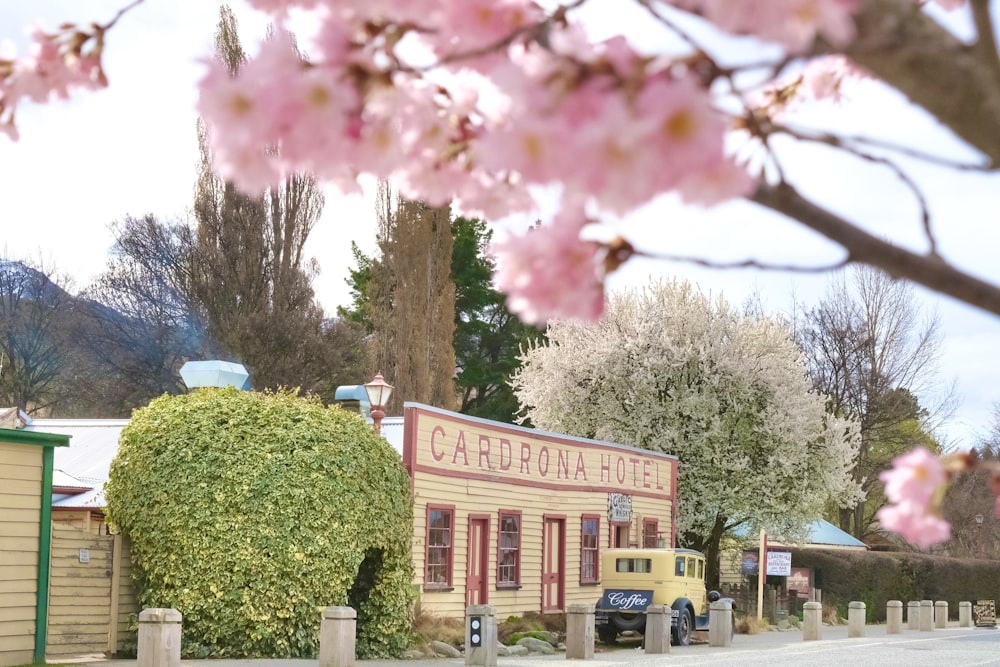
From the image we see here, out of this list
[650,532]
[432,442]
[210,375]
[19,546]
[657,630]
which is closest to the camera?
[19,546]

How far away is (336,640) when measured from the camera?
16234mm

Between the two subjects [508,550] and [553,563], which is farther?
[553,563]

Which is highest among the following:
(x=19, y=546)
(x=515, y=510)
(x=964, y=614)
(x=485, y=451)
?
(x=485, y=451)

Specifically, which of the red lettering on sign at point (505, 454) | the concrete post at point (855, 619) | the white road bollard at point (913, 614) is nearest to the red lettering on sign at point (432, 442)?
the red lettering on sign at point (505, 454)

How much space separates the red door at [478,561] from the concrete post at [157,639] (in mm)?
9969

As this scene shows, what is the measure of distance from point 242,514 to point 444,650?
4465 mm

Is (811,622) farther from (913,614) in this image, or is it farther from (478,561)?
(478,561)

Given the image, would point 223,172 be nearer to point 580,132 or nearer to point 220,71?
point 220,71

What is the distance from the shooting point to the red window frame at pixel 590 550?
→ 28516mm

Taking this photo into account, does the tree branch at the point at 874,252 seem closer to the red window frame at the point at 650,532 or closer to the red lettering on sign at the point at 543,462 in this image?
the red lettering on sign at the point at 543,462

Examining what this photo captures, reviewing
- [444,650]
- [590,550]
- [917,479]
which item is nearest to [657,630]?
[444,650]

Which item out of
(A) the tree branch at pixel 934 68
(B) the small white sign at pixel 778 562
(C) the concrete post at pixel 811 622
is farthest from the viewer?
(B) the small white sign at pixel 778 562

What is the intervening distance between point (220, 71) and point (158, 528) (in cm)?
1677

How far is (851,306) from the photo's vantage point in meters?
51.4
